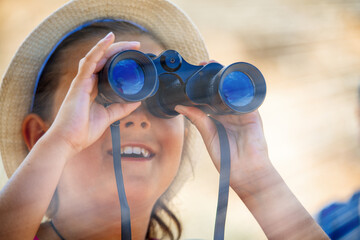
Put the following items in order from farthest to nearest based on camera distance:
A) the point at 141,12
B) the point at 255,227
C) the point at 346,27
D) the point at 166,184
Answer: the point at 346,27
the point at 255,227
the point at 141,12
the point at 166,184

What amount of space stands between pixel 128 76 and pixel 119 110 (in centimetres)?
10

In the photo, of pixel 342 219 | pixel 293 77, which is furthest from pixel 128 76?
pixel 293 77

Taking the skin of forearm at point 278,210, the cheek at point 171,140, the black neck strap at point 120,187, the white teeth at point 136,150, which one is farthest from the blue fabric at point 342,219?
the black neck strap at point 120,187

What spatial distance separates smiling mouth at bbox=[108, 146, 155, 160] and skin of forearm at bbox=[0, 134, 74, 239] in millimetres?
218

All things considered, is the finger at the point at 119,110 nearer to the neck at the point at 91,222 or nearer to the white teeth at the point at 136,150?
the white teeth at the point at 136,150

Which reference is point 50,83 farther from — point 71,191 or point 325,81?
point 325,81

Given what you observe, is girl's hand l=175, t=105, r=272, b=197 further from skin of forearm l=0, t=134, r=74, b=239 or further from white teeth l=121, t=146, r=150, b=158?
skin of forearm l=0, t=134, r=74, b=239

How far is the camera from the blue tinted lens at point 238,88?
896 millimetres

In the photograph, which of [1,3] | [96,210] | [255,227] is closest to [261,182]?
[96,210]

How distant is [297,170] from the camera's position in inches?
127

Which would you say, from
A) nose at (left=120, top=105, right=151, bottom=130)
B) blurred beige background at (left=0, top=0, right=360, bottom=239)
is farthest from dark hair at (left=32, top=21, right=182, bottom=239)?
blurred beige background at (left=0, top=0, right=360, bottom=239)

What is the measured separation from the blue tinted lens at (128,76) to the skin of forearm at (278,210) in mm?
380

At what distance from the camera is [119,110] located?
96cm

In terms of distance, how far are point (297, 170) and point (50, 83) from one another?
249cm
